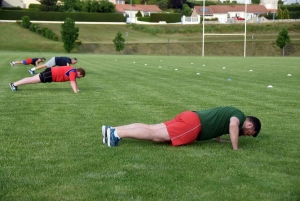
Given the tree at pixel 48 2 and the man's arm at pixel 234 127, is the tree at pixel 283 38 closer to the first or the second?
the tree at pixel 48 2

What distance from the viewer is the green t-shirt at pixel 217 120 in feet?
26.4

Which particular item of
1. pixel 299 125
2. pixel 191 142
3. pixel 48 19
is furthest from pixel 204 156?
pixel 48 19

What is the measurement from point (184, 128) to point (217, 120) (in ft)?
Answer: 1.65

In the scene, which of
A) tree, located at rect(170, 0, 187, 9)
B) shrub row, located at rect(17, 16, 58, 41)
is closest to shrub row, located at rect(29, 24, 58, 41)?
shrub row, located at rect(17, 16, 58, 41)

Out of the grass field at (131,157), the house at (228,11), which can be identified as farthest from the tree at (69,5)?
the grass field at (131,157)

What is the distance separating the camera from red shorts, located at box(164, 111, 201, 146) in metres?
8.03

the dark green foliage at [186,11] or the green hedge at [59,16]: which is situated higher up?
the dark green foliage at [186,11]

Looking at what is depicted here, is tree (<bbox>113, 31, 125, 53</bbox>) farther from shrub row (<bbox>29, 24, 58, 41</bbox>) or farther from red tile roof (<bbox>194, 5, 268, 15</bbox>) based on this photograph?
red tile roof (<bbox>194, 5, 268, 15</bbox>)

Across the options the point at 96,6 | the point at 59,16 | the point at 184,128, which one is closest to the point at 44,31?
the point at 59,16

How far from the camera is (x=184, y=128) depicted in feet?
26.4

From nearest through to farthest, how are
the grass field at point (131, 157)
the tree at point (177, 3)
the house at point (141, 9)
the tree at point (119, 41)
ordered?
the grass field at point (131, 157) → the tree at point (119, 41) → the house at point (141, 9) → the tree at point (177, 3)

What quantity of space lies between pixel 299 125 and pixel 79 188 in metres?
5.78

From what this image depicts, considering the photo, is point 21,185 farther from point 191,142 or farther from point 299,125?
point 299,125

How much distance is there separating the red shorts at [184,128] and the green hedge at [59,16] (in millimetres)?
88235
